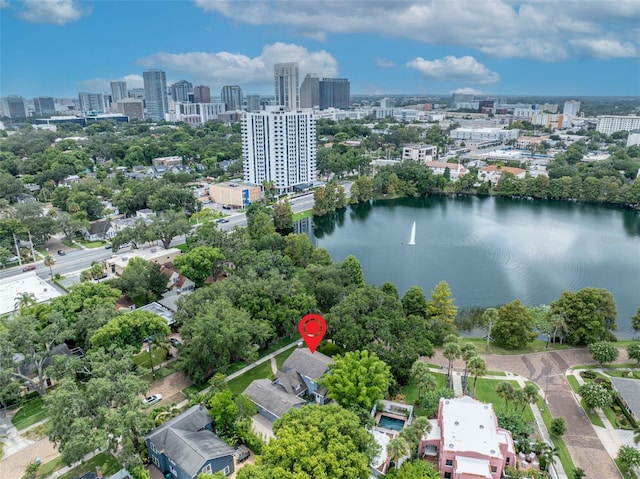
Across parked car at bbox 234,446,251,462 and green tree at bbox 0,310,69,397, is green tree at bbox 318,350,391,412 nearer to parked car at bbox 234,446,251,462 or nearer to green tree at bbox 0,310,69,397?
parked car at bbox 234,446,251,462

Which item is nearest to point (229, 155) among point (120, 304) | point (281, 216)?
point (281, 216)

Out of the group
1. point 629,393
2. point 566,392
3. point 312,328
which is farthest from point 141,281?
point 629,393

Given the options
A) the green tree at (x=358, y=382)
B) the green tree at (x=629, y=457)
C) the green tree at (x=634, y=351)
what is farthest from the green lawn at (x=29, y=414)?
the green tree at (x=634, y=351)

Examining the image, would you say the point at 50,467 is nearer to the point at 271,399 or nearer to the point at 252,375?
the point at 271,399

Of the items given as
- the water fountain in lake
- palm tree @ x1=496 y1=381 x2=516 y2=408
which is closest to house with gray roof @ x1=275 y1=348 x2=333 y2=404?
palm tree @ x1=496 y1=381 x2=516 y2=408

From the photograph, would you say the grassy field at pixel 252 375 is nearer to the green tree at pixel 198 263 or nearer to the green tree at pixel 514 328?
the green tree at pixel 198 263

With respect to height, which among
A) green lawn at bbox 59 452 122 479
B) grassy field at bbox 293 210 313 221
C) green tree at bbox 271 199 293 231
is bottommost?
green lawn at bbox 59 452 122 479
